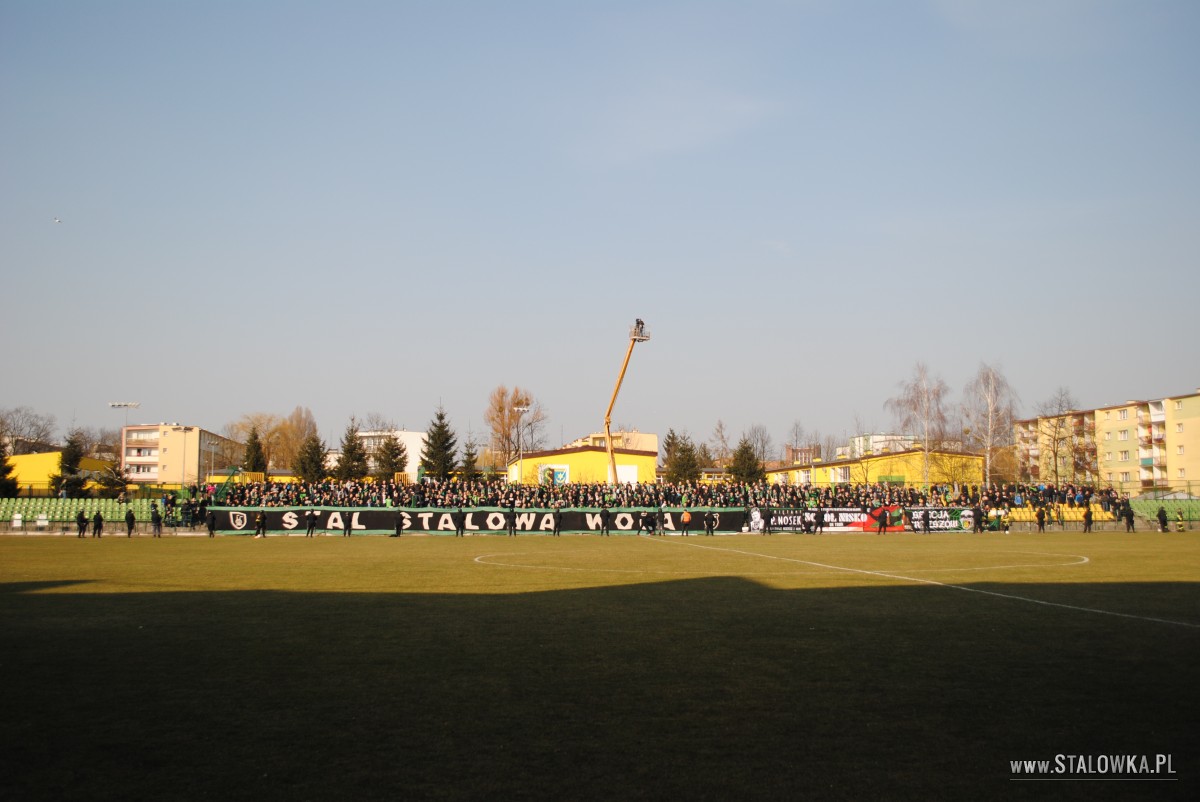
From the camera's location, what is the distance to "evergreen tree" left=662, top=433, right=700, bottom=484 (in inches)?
3398

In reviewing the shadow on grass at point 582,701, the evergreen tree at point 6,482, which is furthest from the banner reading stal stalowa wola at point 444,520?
the shadow on grass at point 582,701

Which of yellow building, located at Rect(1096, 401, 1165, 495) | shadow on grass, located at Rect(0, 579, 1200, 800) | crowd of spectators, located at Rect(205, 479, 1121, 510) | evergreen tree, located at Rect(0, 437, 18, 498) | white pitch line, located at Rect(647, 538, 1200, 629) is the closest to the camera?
shadow on grass, located at Rect(0, 579, 1200, 800)

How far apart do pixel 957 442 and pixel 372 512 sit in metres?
58.4

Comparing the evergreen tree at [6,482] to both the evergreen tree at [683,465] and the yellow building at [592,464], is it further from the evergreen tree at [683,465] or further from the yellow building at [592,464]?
the evergreen tree at [683,465]

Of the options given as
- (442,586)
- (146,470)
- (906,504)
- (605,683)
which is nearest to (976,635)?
(605,683)

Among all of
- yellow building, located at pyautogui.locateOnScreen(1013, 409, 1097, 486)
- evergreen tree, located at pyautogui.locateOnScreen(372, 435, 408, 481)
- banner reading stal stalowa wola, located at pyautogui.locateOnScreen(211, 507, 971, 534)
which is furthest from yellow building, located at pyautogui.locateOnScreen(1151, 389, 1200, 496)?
evergreen tree, located at pyautogui.locateOnScreen(372, 435, 408, 481)

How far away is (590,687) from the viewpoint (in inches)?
394

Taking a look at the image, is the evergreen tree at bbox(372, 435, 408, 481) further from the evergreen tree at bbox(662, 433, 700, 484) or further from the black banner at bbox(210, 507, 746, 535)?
the black banner at bbox(210, 507, 746, 535)

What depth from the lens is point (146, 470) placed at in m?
125

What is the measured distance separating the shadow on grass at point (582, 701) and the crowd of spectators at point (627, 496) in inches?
1306

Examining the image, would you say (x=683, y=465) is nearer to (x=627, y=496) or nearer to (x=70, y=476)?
(x=627, y=496)

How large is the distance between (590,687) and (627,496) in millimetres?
41903

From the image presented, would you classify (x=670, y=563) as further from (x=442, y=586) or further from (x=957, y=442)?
(x=957, y=442)

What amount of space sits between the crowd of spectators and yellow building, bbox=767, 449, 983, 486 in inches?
896
